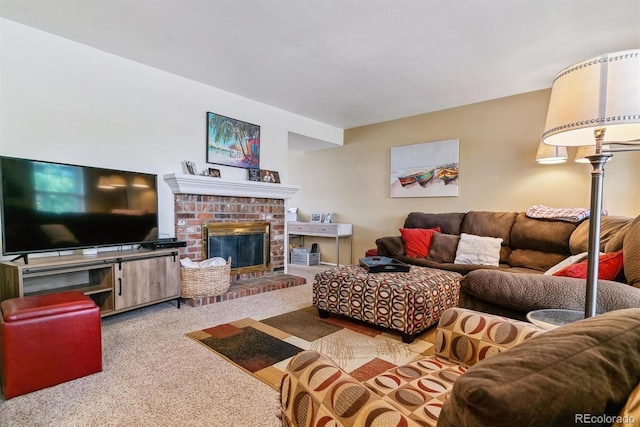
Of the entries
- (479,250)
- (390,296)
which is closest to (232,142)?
(390,296)

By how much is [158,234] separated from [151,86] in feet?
4.97

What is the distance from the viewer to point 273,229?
442cm

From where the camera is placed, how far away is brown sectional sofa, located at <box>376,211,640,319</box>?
143 centimetres

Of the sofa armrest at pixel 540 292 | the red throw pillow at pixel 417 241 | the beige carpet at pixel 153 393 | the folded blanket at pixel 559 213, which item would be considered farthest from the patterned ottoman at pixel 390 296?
the folded blanket at pixel 559 213

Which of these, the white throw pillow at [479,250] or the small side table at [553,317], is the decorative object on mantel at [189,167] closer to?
the white throw pillow at [479,250]

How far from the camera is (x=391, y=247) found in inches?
153

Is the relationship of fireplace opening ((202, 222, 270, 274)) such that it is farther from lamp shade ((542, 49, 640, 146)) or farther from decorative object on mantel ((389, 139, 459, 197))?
lamp shade ((542, 49, 640, 146))

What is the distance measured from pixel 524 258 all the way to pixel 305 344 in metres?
2.48

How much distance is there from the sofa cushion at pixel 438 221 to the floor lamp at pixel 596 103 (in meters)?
2.80

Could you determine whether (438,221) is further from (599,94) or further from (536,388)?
(536,388)

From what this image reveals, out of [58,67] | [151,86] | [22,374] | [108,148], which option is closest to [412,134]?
[151,86]

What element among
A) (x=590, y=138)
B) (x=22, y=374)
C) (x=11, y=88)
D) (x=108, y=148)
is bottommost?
(x=22, y=374)

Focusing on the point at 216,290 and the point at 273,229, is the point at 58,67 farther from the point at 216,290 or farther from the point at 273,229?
the point at 273,229

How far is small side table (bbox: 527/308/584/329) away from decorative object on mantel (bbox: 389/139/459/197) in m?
3.08
